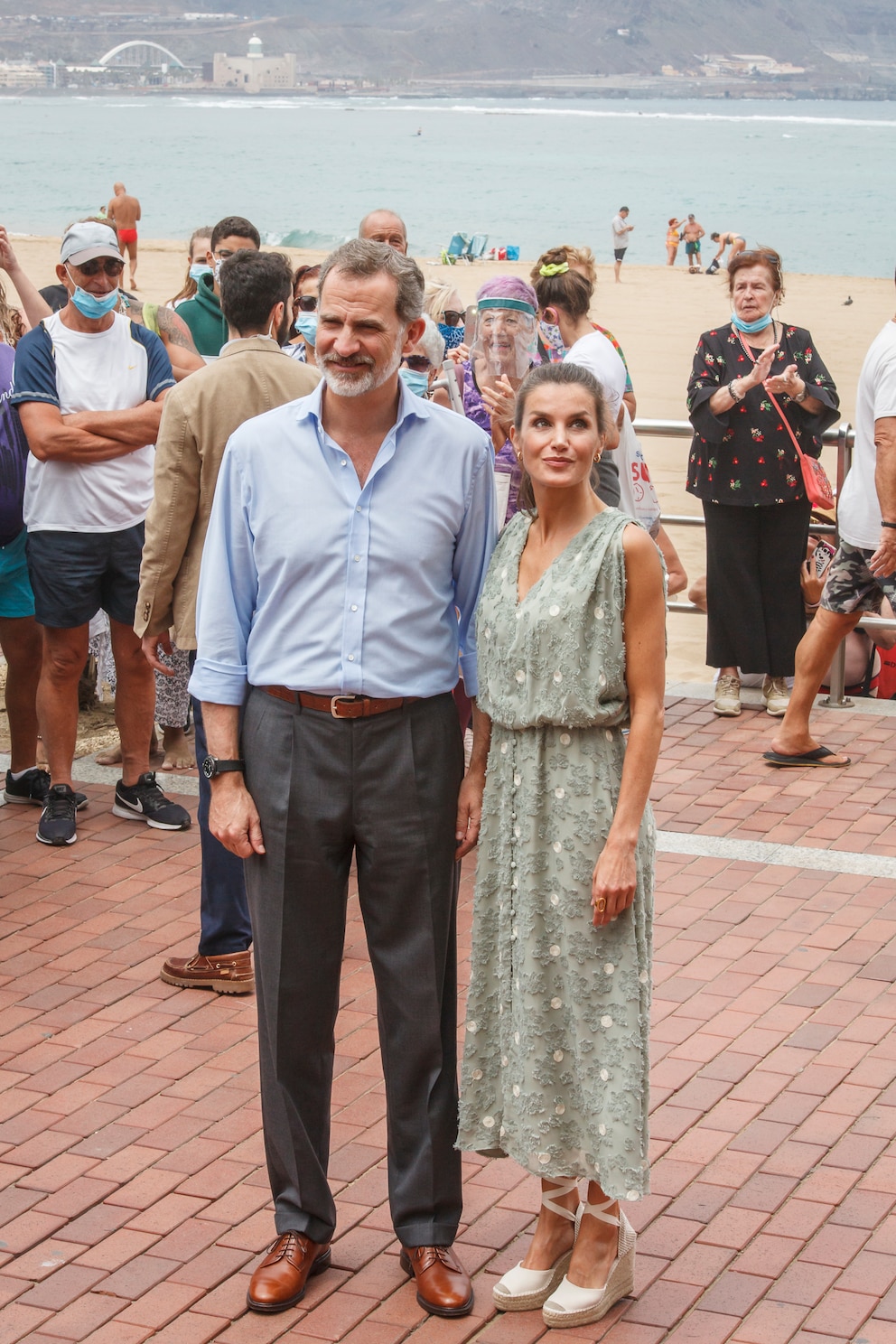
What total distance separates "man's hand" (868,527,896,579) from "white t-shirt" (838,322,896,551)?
6cm

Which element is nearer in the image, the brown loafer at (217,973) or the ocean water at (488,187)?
the brown loafer at (217,973)

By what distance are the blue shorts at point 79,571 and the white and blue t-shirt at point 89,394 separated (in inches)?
1.7

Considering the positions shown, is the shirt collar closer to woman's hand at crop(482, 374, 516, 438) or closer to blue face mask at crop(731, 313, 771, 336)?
woman's hand at crop(482, 374, 516, 438)

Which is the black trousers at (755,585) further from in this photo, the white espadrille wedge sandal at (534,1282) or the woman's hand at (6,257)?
the white espadrille wedge sandal at (534,1282)

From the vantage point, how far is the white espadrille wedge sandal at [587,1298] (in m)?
3.34

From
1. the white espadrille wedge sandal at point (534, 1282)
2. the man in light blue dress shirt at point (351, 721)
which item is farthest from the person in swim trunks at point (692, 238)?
the white espadrille wedge sandal at point (534, 1282)

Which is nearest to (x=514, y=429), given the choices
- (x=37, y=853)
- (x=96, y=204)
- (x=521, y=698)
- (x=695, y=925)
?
(x=521, y=698)

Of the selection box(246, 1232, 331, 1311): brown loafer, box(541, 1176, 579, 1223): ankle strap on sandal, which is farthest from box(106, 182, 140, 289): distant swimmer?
box(541, 1176, 579, 1223): ankle strap on sandal

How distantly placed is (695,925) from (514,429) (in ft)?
8.33

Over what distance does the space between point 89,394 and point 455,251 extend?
3778cm

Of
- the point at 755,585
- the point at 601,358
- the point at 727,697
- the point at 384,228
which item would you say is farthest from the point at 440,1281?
the point at 755,585

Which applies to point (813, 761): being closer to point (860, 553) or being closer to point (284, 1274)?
point (860, 553)

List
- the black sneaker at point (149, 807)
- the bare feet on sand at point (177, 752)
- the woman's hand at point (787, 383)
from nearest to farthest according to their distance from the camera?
1. the black sneaker at point (149, 807)
2. the bare feet on sand at point (177, 752)
3. the woman's hand at point (787, 383)

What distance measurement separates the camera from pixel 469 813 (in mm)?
3396
